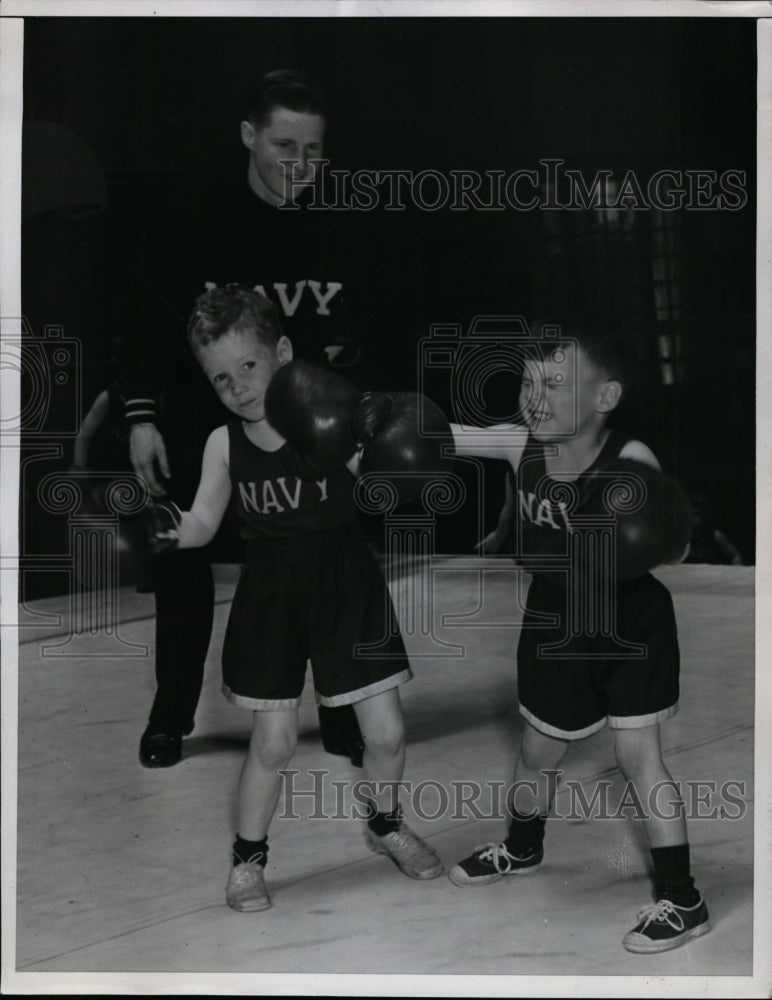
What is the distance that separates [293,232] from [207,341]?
274 millimetres

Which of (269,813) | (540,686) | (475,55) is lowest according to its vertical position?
(269,813)

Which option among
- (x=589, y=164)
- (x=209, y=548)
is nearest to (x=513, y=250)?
(x=589, y=164)

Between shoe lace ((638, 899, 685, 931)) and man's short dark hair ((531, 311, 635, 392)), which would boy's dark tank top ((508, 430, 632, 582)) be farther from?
shoe lace ((638, 899, 685, 931))

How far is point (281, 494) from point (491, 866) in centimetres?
84

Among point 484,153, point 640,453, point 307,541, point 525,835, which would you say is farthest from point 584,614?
point 484,153

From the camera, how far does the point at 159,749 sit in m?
2.15

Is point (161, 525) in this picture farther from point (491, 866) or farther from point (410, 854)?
point (491, 866)

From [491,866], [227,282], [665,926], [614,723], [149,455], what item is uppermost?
[227,282]

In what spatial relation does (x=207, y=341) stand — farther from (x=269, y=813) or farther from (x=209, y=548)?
(x=269, y=813)

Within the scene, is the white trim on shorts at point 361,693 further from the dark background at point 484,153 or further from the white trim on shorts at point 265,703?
the dark background at point 484,153

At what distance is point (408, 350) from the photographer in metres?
2.10

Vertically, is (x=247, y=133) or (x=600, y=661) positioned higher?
(x=247, y=133)

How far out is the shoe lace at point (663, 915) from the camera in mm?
2084

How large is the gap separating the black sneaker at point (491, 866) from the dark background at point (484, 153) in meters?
0.62
